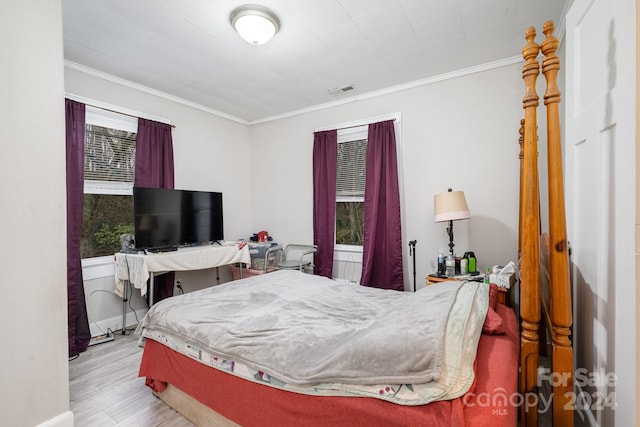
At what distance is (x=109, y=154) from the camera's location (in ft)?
10.6

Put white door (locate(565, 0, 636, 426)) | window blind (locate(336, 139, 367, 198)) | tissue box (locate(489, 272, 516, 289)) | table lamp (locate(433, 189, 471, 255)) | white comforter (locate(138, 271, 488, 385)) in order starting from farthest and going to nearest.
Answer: window blind (locate(336, 139, 367, 198))
table lamp (locate(433, 189, 471, 255))
tissue box (locate(489, 272, 516, 289))
white comforter (locate(138, 271, 488, 385))
white door (locate(565, 0, 636, 426))

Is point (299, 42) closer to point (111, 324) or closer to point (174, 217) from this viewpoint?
point (174, 217)

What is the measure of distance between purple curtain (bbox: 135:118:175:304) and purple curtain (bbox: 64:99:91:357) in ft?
1.87

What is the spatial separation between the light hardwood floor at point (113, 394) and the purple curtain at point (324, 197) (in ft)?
7.39

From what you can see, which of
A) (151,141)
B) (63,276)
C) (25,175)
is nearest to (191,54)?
(151,141)

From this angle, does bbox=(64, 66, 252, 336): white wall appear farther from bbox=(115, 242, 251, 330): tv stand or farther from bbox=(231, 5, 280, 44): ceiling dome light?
bbox=(231, 5, 280, 44): ceiling dome light

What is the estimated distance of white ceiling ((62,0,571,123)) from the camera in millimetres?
2148

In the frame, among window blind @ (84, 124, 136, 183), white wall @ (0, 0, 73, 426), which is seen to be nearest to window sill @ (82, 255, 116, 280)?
window blind @ (84, 124, 136, 183)

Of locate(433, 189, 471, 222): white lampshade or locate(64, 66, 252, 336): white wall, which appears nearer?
locate(433, 189, 471, 222): white lampshade

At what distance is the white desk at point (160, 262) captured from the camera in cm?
290

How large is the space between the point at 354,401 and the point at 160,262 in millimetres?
2572

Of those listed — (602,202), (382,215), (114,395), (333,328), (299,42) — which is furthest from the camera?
(382,215)

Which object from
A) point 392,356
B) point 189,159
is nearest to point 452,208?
point 392,356

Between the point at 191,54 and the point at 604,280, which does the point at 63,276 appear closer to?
the point at 191,54
